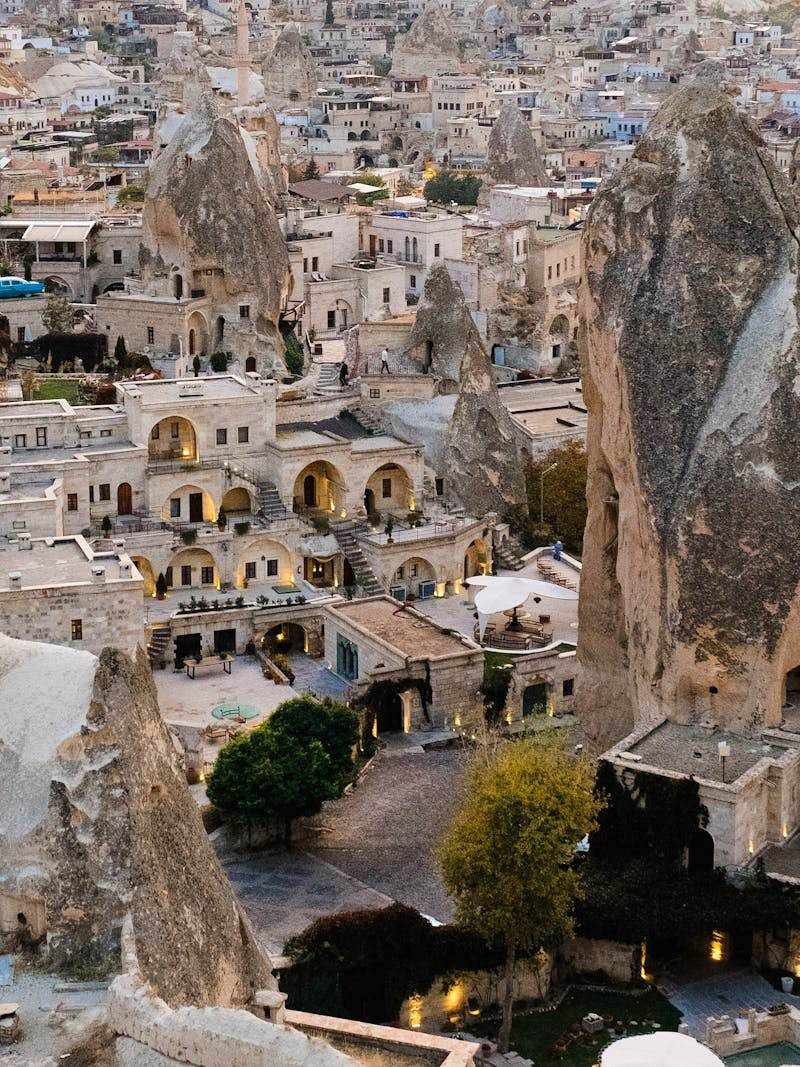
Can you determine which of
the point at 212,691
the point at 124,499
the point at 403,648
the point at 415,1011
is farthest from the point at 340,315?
the point at 415,1011

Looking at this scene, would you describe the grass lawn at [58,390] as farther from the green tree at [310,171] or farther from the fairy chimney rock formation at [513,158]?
the green tree at [310,171]

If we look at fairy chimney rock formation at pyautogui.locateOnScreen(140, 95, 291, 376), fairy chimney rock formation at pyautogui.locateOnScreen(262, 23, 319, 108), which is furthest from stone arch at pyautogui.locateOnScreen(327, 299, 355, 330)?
fairy chimney rock formation at pyautogui.locateOnScreen(262, 23, 319, 108)

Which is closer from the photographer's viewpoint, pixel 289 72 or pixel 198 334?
pixel 198 334

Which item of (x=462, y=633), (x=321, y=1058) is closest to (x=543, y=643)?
(x=462, y=633)

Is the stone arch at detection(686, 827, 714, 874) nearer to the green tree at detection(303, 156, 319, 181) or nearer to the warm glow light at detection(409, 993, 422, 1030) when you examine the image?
the warm glow light at detection(409, 993, 422, 1030)

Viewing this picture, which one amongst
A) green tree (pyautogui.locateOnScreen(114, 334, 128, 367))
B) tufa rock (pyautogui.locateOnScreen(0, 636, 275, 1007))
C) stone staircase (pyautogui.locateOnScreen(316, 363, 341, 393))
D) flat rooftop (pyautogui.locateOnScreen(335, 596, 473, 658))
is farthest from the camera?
green tree (pyautogui.locateOnScreen(114, 334, 128, 367))

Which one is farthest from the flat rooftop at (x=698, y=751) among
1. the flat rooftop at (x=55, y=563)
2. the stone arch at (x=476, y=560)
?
the stone arch at (x=476, y=560)

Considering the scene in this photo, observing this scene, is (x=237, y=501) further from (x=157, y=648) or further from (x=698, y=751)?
(x=698, y=751)
